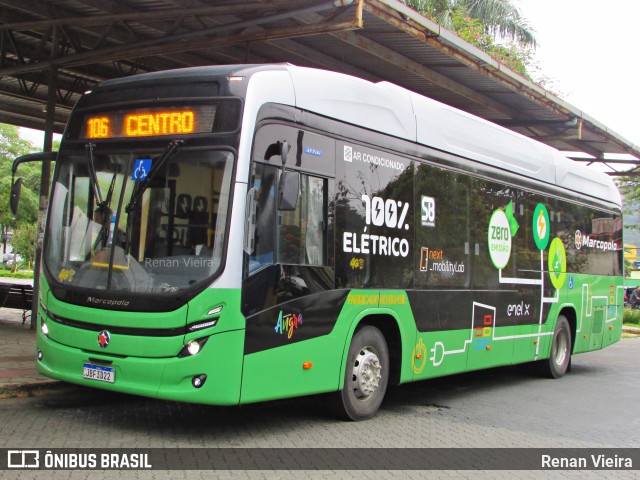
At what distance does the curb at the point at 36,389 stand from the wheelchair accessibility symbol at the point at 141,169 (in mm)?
3082

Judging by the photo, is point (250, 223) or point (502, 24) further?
point (502, 24)

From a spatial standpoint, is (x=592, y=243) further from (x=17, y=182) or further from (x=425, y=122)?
(x=17, y=182)

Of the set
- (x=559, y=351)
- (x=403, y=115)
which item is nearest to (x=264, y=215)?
(x=403, y=115)

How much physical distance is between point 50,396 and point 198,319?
10.3 ft

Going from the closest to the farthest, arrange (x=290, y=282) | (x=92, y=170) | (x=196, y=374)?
(x=196, y=374) < (x=290, y=282) < (x=92, y=170)

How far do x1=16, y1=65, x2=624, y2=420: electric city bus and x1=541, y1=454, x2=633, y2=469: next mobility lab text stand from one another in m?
1.99

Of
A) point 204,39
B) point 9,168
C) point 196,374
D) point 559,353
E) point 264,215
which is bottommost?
point 559,353

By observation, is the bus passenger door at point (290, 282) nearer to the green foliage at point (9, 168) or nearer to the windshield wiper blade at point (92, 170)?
the windshield wiper blade at point (92, 170)

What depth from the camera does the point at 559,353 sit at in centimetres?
1234

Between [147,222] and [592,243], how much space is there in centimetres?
936

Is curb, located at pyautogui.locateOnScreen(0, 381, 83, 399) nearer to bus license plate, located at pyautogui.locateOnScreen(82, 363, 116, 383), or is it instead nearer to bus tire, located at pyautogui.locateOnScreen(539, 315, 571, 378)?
bus license plate, located at pyautogui.locateOnScreen(82, 363, 116, 383)

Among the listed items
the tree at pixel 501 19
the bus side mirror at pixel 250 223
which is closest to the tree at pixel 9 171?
the tree at pixel 501 19

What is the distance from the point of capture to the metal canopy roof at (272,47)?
1059 cm

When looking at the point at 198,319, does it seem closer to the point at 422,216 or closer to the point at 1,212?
the point at 422,216
